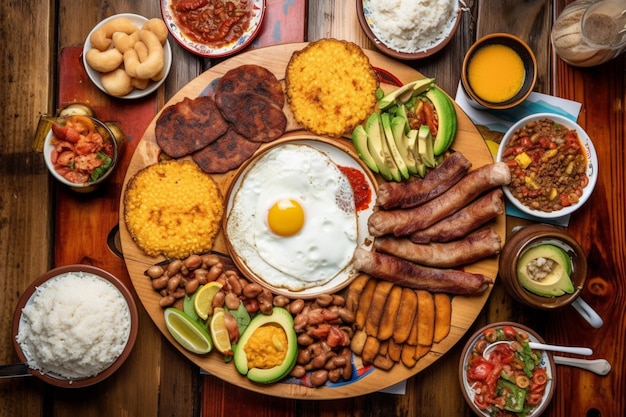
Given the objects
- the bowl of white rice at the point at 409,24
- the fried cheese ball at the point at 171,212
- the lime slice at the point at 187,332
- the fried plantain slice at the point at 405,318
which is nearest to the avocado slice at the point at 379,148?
the bowl of white rice at the point at 409,24

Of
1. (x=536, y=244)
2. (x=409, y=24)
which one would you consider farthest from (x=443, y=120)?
(x=536, y=244)

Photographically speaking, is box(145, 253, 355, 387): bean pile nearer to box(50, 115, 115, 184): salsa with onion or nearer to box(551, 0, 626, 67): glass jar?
box(50, 115, 115, 184): salsa with onion

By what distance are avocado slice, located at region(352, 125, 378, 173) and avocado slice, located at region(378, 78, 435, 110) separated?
0.22m

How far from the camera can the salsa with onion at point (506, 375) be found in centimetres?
366

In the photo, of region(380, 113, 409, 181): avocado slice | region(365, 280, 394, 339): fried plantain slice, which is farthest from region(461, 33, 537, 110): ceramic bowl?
region(365, 280, 394, 339): fried plantain slice

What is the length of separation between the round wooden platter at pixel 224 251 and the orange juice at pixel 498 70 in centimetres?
27

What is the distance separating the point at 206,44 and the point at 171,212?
120 cm

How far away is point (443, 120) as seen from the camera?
12.3 feet

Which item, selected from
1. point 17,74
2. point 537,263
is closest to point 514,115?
point 537,263

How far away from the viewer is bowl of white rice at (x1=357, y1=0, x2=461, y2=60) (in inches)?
148

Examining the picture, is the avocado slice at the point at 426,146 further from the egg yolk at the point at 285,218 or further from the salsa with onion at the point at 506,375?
the salsa with onion at the point at 506,375

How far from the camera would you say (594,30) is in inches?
147

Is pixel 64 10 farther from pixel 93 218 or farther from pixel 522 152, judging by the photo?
pixel 522 152

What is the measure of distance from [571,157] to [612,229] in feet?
2.27
